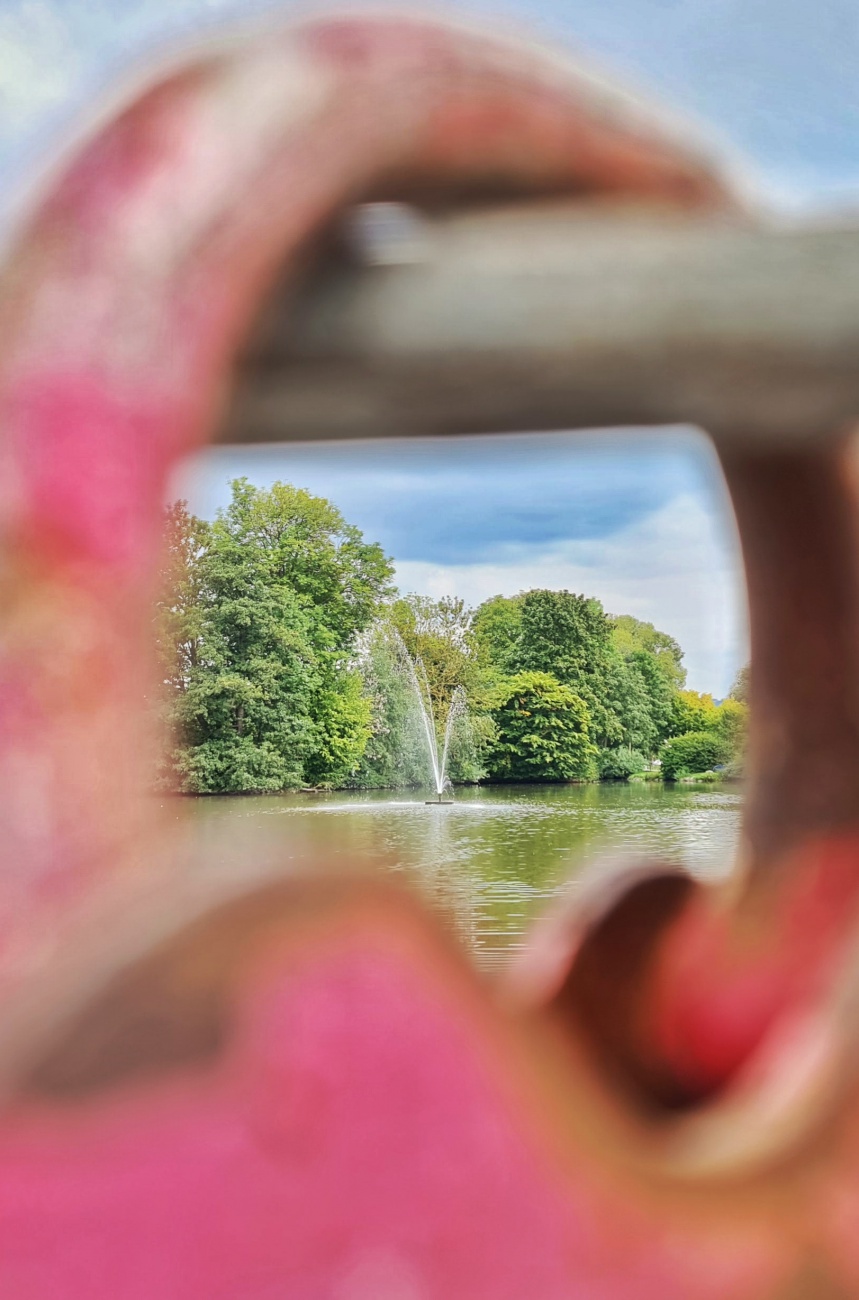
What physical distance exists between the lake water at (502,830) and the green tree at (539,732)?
1.17 ft

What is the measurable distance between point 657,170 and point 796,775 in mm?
460

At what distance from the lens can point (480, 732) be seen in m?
17.2

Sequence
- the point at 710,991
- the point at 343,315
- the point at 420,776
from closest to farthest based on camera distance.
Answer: the point at 343,315 → the point at 710,991 → the point at 420,776

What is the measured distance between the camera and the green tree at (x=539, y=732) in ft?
57.4

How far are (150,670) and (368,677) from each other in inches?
586

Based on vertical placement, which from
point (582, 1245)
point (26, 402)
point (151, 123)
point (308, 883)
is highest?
point (151, 123)

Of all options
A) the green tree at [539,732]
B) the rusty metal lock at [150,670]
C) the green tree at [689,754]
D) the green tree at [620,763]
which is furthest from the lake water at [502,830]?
the rusty metal lock at [150,670]

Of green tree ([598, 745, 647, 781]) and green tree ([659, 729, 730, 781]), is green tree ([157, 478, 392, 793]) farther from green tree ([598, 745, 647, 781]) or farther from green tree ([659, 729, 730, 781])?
green tree ([659, 729, 730, 781])

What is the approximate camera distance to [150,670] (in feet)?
1.70

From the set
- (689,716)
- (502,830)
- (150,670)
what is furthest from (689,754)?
(150,670)

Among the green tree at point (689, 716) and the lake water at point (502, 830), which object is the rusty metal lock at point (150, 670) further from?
the green tree at point (689, 716)

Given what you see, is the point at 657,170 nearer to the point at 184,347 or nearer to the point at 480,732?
the point at 184,347

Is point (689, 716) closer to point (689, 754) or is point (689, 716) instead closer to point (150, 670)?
point (689, 754)

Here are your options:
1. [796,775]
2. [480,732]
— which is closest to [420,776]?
[480,732]
